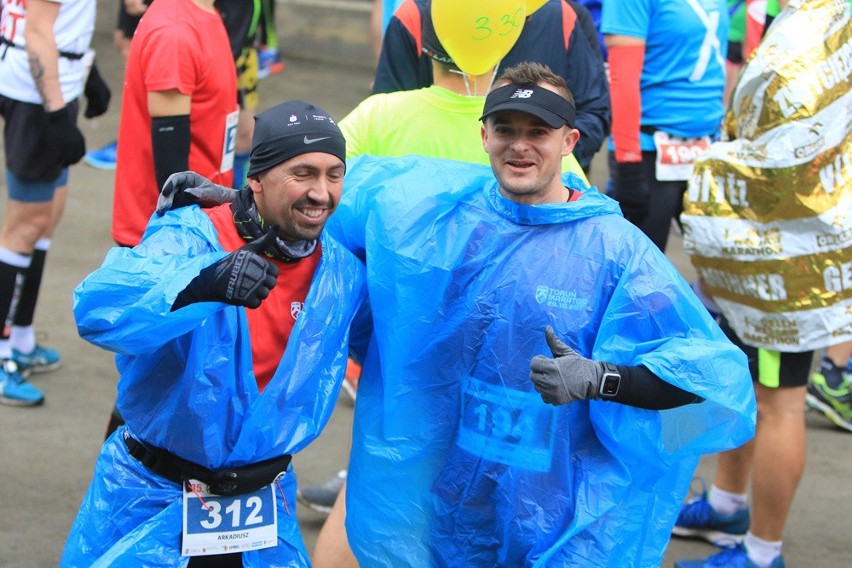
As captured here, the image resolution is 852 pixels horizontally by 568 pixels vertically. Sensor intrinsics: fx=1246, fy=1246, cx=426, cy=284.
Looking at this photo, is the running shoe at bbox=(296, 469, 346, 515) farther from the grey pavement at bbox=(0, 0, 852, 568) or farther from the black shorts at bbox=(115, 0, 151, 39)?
the black shorts at bbox=(115, 0, 151, 39)

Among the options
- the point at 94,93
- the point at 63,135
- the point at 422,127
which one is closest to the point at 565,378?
the point at 422,127

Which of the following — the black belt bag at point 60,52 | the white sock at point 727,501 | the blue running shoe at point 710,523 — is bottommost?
the blue running shoe at point 710,523

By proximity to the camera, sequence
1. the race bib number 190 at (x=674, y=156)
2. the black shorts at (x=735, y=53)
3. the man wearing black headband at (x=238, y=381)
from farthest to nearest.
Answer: the black shorts at (x=735, y=53) < the race bib number 190 at (x=674, y=156) < the man wearing black headband at (x=238, y=381)

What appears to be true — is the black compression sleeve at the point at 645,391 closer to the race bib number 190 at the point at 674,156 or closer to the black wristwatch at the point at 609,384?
the black wristwatch at the point at 609,384

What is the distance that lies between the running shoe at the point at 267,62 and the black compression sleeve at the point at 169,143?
580 centimetres

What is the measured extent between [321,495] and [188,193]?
6.07ft

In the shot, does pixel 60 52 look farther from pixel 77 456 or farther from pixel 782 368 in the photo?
pixel 782 368

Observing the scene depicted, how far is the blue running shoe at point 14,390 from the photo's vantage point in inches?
197

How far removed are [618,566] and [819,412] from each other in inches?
119

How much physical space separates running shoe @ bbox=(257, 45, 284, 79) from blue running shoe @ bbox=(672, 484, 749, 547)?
20.6 ft

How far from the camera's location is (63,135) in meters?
4.81

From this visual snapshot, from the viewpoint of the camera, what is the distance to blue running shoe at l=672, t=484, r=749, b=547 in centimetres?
436

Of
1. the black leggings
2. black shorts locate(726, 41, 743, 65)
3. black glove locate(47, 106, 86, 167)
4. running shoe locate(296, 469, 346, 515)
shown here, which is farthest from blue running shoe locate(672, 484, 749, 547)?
black shorts locate(726, 41, 743, 65)

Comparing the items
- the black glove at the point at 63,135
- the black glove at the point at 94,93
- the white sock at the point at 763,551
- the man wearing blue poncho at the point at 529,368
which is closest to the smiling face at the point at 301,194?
the man wearing blue poncho at the point at 529,368
